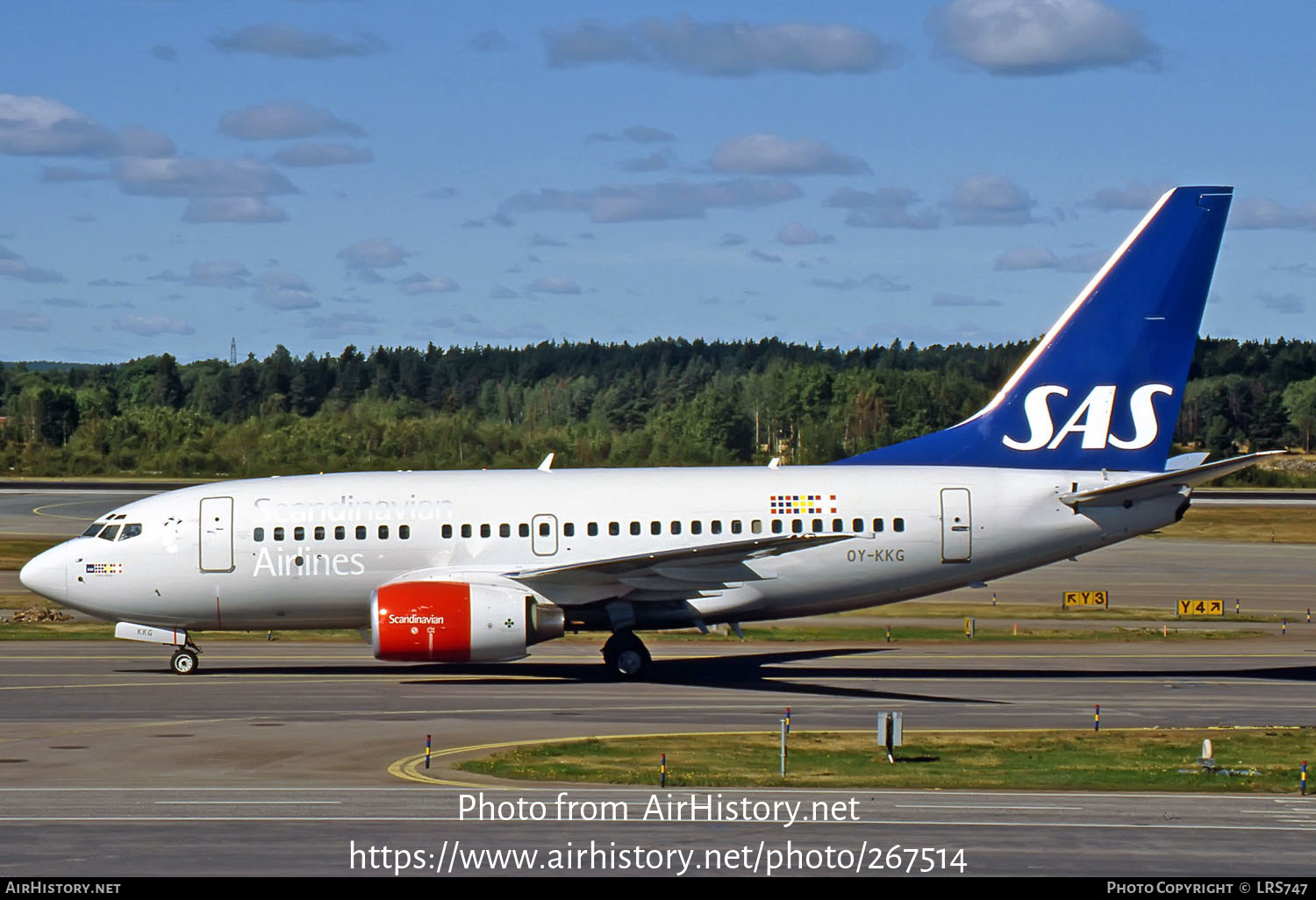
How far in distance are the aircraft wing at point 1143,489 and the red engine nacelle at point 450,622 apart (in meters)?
13.2

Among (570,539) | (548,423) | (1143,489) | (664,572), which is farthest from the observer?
(548,423)

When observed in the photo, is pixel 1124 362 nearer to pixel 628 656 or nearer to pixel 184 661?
pixel 628 656

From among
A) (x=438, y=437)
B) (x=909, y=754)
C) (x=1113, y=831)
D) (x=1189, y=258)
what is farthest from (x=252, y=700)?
(x=438, y=437)

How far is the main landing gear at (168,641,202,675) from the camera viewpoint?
37.6m

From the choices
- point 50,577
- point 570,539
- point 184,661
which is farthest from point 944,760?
Result: point 50,577

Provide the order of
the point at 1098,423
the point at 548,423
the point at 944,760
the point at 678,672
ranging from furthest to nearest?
1. the point at 548,423
2. the point at 678,672
3. the point at 1098,423
4. the point at 944,760

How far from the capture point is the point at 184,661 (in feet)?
124

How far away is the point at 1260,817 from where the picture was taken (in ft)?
69.3

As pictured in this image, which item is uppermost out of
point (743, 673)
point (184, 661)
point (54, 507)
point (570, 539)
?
point (54, 507)

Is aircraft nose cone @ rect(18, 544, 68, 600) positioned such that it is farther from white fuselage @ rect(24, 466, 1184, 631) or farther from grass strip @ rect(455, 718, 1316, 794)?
grass strip @ rect(455, 718, 1316, 794)

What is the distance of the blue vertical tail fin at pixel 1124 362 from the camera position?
1492 inches

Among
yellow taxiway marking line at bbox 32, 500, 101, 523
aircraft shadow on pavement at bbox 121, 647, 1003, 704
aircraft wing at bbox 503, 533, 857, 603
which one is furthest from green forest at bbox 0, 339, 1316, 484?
aircraft wing at bbox 503, 533, 857, 603

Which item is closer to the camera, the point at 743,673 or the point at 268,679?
the point at 268,679

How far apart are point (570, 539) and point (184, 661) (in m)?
10.1
